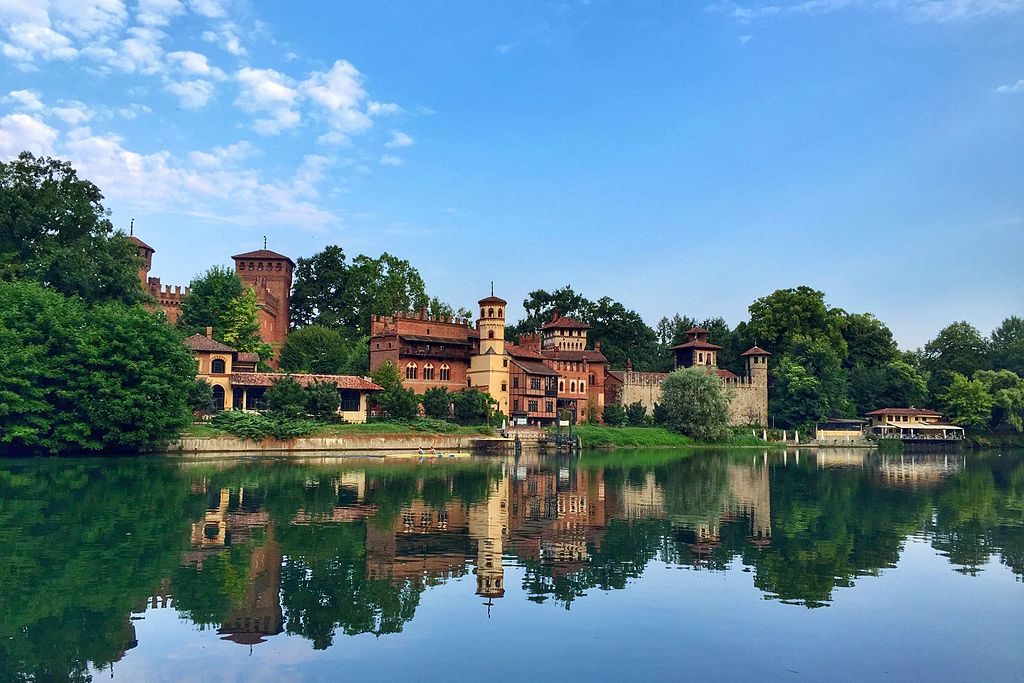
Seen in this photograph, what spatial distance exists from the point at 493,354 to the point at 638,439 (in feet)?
35.6

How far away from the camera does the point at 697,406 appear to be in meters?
59.0

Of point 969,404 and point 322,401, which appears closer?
point 322,401

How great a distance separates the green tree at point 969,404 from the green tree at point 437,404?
42793 mm

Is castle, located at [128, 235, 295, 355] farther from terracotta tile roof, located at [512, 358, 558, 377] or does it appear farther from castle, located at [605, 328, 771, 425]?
castle, located at [605, 328, 771, 425]

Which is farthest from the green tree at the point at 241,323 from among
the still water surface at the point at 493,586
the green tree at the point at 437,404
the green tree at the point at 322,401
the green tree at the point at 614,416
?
the still water surface at the point at 493,586

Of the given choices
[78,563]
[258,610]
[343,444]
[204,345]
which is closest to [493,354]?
[343,444]

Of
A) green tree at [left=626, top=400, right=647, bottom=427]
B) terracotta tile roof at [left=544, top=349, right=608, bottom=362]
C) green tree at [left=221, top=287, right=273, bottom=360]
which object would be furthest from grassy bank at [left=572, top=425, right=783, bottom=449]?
green tree at [left=221, top=287, right=273, bottom=360]

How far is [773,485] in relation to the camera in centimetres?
2986

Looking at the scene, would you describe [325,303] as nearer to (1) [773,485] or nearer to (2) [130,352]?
(2) [130,352]

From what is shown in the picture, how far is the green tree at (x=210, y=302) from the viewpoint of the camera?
56.0m

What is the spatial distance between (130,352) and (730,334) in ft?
196

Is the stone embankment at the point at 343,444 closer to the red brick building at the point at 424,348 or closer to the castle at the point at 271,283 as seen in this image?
the red brick building at the point at 424,348

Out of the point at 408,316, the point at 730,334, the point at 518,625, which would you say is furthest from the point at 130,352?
the point at 730,334

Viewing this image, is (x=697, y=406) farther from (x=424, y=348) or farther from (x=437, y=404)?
(x=424, y=348)
